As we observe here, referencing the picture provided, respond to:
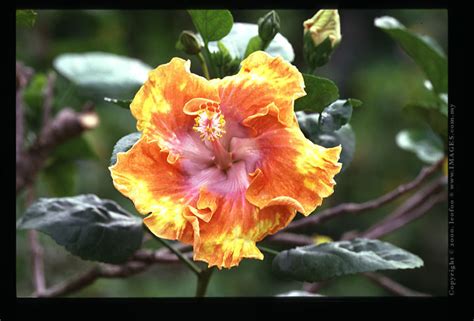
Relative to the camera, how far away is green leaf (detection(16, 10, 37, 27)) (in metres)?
1.20

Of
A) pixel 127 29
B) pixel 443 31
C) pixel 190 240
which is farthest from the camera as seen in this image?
pixel 443 31

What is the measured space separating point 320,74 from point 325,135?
1.45 meters

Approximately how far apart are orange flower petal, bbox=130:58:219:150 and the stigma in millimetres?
16

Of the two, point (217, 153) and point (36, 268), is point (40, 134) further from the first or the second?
point (217, 153)

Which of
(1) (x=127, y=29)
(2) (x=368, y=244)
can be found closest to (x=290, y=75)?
(2) (x=368, y=244)

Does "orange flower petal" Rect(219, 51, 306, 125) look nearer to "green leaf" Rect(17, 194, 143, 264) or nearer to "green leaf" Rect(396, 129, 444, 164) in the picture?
"green leaf" Rect(17, 194, 143, 264)

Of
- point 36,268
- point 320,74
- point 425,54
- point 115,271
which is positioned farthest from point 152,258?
point 320,74

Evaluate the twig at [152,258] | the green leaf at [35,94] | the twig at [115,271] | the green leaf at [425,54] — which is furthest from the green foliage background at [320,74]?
the green leaf at [425,54]

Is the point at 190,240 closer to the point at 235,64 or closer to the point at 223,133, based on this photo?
the point at 223,133

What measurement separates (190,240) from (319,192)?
19 cm

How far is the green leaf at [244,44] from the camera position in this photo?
1201 millimetres

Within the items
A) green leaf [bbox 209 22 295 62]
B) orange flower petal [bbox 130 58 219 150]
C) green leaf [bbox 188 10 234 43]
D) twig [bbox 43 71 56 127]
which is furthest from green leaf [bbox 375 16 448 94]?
twig [bbox 43 71 56 127]

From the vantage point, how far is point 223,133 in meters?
1.14
